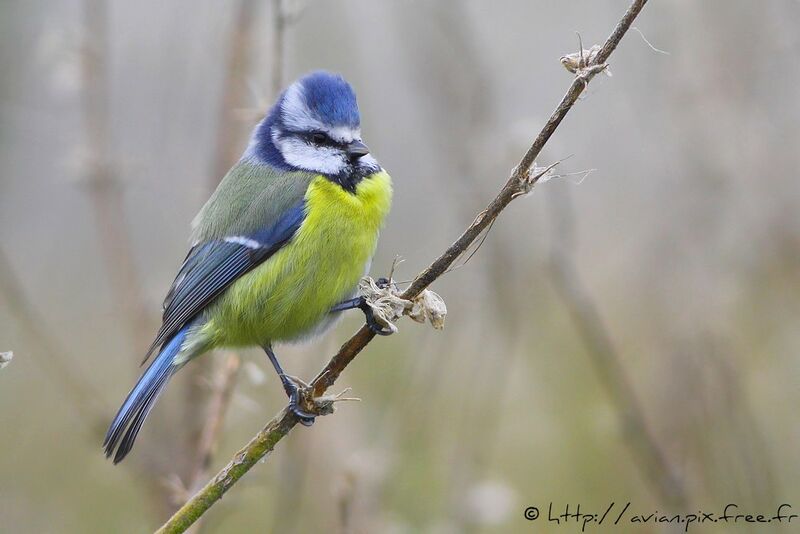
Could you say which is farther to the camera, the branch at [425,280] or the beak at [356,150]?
the beak at [356,150]

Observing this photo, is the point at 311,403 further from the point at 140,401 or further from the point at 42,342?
the point at 42,342

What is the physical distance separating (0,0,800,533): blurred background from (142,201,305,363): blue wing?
0.22 m

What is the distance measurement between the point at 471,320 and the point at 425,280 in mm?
2042

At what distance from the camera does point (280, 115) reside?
3.27 meters

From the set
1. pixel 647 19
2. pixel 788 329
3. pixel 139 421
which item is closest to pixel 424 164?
pixel 647 19

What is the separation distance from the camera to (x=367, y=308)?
253 cm

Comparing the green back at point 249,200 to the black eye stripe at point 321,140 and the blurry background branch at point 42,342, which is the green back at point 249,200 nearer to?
the black eye stripe at point 321,140

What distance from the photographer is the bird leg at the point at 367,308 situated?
2225 mm

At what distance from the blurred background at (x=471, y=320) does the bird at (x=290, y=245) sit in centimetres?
17

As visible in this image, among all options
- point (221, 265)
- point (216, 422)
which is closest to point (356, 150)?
point (221, 265)

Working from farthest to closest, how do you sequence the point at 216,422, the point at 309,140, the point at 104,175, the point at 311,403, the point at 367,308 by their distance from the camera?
the point at 104,175 → the point at 309,140 → the point at 216,422 → the point at 367,308 → the point at 311,403

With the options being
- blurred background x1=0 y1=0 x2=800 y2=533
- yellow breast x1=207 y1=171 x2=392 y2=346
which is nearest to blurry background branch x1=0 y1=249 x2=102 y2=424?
blurred background x1=0 y1=0 x2=800 y2=533

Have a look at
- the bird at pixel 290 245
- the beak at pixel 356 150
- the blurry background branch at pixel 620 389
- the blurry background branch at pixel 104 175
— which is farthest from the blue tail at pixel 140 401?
the blurry background branch at pixel 620 389

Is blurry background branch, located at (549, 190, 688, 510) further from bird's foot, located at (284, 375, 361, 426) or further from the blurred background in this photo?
bird's foot, located at (284, 375, 361, 426)
